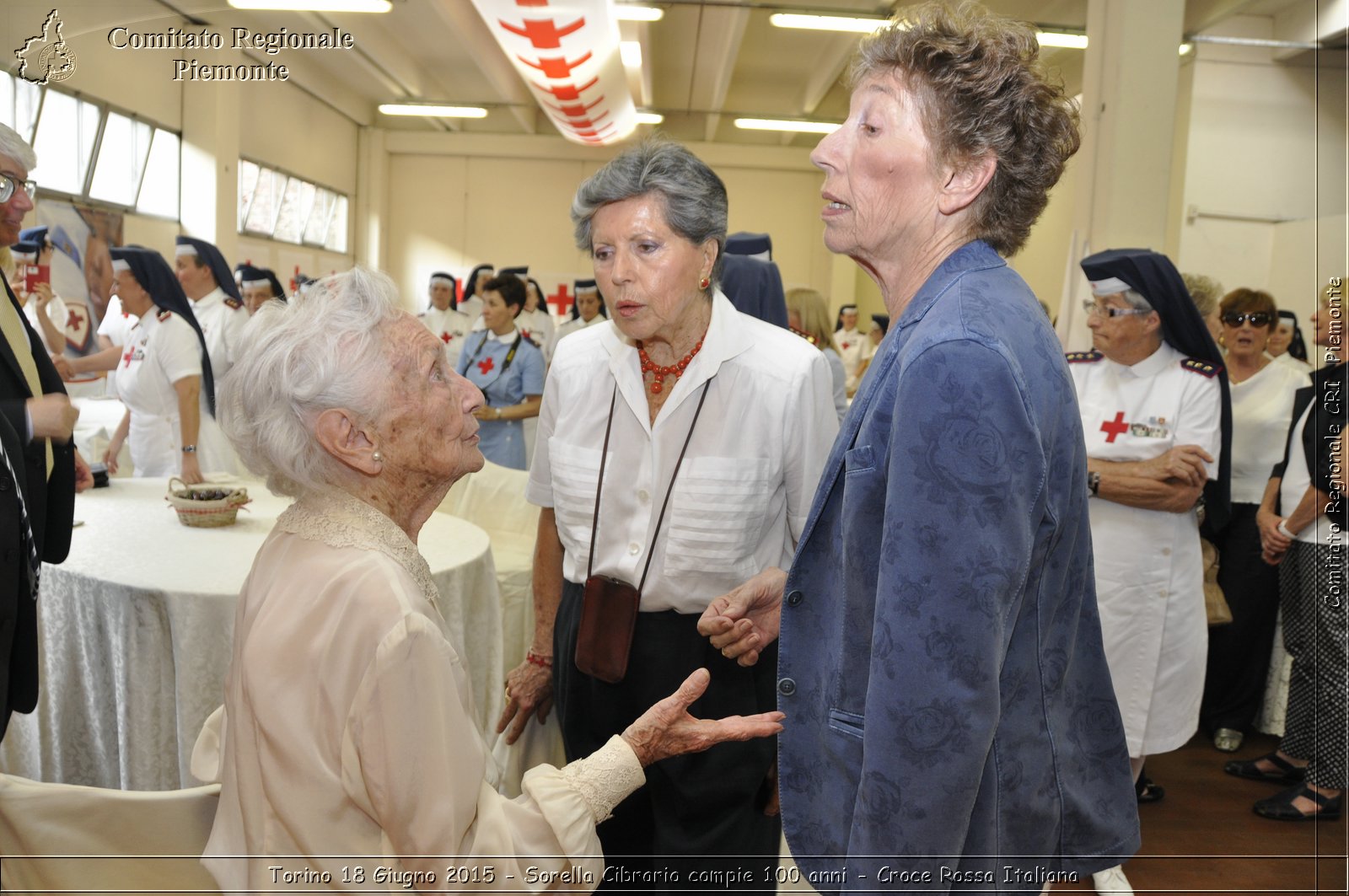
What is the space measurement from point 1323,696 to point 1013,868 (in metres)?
2.94

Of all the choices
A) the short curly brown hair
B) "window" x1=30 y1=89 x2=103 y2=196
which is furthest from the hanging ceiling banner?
the short curly brown hair

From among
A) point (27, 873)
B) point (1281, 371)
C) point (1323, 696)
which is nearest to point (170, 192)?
point (27, 873)

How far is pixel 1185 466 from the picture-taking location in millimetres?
2639

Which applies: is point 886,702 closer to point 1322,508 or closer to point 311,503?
point 311,503

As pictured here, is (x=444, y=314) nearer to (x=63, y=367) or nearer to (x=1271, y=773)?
(x=1271, y=773)

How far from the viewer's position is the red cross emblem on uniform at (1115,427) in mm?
2777

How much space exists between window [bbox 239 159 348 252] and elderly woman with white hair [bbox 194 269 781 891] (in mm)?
5237

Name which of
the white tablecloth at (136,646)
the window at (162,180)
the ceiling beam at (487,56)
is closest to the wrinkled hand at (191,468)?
the white tablecloth at (136,646)

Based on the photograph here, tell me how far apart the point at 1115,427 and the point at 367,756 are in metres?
2.40

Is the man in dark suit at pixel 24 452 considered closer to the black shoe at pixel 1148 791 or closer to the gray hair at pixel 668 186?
the gray hair at pixel 668 186

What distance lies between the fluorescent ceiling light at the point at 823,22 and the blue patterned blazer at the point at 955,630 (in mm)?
7164

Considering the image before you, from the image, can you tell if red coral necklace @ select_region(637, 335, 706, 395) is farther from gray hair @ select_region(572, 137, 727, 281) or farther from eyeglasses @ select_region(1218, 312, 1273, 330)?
eyeglasses @ select_region(1218, 312, 1273, 330)

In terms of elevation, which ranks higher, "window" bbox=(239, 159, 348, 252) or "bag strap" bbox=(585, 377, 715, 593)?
"window" bbox=(239, 159, 348, 252)

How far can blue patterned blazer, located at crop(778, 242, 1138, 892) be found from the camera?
928 millimetres
